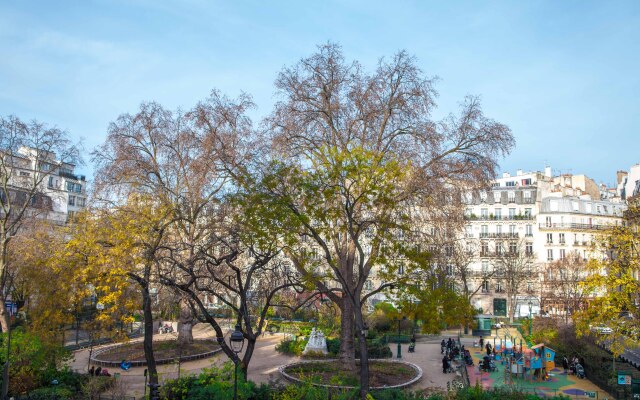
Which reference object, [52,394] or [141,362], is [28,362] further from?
[141,362]

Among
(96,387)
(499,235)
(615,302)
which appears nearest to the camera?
(96,387)

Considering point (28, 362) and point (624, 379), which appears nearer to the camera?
point (624, 379)

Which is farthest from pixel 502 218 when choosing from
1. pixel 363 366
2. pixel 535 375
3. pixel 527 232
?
pixel 363 366

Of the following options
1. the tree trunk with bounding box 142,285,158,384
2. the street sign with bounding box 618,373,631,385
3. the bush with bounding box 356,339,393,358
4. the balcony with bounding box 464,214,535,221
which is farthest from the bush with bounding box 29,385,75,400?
the balcony with bounding box 464,214,535,221

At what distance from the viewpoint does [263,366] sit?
27797mm

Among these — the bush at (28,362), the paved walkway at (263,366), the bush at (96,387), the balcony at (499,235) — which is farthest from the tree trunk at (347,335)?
the balcony at (499,235)

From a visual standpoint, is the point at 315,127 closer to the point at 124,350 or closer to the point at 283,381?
the point at 283,381

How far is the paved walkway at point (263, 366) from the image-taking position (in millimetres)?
23234

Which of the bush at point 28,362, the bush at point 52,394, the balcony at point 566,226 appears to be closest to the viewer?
the bush at point 52,394

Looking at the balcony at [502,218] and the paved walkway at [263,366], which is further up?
the balcony at [502,218]

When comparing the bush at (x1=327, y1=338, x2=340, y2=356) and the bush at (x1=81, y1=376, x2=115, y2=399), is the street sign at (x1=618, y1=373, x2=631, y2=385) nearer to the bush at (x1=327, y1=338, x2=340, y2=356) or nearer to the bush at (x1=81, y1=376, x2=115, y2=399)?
the bush at (x1=327, y1=338, x2=340, y2=356)

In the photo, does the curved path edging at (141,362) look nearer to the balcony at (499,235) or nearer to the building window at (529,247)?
the balcony at (499,235)

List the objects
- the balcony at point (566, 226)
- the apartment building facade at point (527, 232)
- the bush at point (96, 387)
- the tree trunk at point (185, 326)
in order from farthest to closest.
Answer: the balcony at point (566, 226) < the apartment building facade at point (527, 232) < the tree trunk at point (185, 326) < the bush at point (96, 387)

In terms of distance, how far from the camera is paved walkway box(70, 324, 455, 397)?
2323 cm
